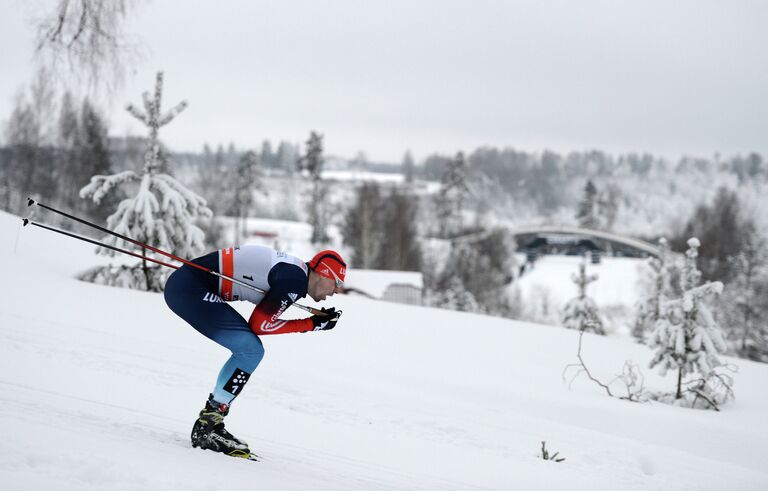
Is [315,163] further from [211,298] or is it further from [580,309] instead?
[211,298]

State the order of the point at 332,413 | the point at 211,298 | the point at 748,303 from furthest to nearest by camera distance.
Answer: the point at 748,303, the point at 332,413, the point at 211,298

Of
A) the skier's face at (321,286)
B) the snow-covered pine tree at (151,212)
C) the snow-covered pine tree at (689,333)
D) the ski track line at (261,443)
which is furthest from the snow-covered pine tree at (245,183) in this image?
the skier's face at (321,286)

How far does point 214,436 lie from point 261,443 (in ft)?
3.60

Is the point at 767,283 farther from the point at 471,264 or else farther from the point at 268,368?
the point at 268,368

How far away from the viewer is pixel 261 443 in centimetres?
544

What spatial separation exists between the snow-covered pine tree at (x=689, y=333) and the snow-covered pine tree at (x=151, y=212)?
8892mm

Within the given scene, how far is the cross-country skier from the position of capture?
14.2ft

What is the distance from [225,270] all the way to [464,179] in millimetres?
74776

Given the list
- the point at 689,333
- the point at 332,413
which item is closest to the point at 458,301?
the point at 689,333

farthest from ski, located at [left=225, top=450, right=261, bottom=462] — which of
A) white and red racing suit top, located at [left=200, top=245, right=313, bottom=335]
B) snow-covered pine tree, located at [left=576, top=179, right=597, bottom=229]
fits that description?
snow-covered pine tree, located at [left=576, top=179, right=597, bottom=229]

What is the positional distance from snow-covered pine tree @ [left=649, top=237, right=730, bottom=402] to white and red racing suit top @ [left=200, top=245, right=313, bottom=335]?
317 inches

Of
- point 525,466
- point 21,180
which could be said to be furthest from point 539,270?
point 525,466

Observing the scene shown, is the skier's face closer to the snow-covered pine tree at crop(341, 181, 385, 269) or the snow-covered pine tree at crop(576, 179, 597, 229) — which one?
the snow-covered pine tree at crop(341, 181, 385, 269)

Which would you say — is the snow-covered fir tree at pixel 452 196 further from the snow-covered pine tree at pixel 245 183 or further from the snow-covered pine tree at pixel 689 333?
the snow-covered pine tree at pixel 689 333
